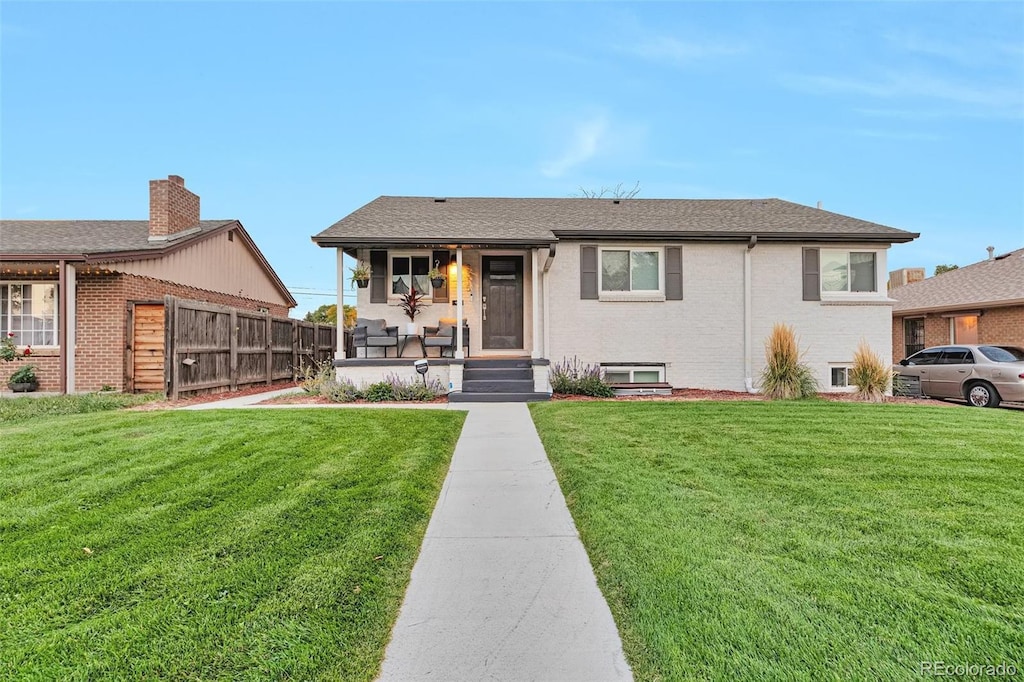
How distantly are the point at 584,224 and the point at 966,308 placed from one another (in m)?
14.7

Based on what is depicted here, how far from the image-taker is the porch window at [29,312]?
485 inches

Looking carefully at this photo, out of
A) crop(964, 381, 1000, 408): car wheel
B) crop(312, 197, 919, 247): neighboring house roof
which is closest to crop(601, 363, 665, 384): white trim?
crop(312, 197, 919, 247): neighboring house roof

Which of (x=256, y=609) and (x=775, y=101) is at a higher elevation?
(x=775, y=101)

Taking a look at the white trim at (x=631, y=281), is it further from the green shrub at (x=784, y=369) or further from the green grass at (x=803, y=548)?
the green grass at (x=803, y=548)

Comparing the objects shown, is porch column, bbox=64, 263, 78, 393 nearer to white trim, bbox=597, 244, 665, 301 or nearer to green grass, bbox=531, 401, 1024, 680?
green grass, bbox=531, 401, 1024, 680

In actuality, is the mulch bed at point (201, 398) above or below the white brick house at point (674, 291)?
below

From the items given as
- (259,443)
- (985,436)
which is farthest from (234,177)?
(985,436)

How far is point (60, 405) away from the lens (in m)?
9.02

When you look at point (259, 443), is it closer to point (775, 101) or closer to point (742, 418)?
point (742, 418)

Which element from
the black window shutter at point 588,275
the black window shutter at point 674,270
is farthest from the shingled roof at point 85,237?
the black window shutter at point 674,270

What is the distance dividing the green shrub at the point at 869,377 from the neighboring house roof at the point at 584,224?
126 inches

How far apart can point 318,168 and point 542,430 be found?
76.9ft

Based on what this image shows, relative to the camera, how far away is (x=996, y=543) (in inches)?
120

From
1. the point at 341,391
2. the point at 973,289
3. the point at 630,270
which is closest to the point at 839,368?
the point at 630,270
